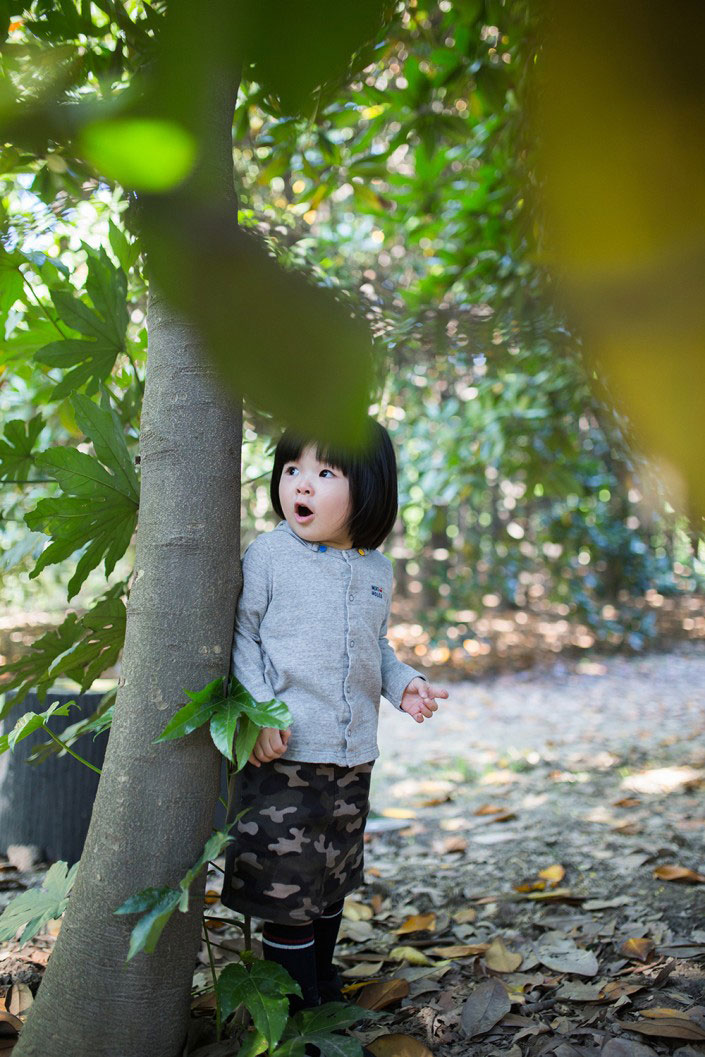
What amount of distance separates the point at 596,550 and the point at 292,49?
270 inches

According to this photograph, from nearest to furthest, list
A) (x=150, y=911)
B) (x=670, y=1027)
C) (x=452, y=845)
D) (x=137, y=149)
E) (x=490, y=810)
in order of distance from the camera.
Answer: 1. (x=137, y=149)
2. (x=150, y=911)
3. (x=670, y=1027)
4. (x=452, y=845)
5. (x=490, y=810)

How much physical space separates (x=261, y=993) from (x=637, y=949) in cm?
86

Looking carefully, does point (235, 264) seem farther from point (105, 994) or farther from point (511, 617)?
point (511, 617)

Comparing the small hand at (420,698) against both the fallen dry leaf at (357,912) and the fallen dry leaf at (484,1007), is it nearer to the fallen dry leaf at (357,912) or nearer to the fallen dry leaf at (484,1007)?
the fallen dry leaf at (484,1007)

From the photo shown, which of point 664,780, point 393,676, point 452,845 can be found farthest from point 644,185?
point 664,780

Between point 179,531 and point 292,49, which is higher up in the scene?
point 292,49

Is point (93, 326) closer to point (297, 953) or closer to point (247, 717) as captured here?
point (247, 717)

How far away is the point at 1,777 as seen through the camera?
7.60 ft

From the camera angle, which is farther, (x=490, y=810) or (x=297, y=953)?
(x=490, y=810)

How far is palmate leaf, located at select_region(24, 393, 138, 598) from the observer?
1284 mm

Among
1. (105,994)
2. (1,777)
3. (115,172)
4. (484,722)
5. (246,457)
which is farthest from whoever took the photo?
(484,722)

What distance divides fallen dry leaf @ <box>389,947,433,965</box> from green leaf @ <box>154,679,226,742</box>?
2.79ft

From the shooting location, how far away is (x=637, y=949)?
1708 millimetres

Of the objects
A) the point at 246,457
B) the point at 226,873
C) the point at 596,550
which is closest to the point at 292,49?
the point at 226,873
